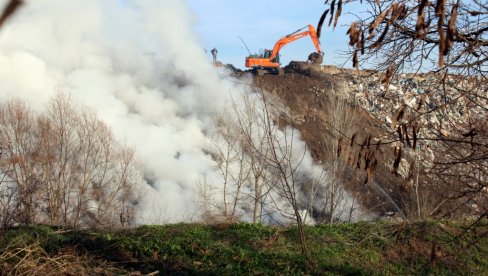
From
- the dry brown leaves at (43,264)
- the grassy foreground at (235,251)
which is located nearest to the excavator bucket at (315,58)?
the grassy foreground at (235,251)

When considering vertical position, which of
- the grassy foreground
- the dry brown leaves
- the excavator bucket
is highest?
the excavator bucket

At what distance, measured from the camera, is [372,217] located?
61.3 feet

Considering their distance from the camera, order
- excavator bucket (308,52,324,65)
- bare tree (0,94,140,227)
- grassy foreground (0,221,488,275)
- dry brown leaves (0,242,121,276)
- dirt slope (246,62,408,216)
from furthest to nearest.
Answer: excavator bucket (308,52,324,65)
dirt slope (246,62,408,216)
bare tree (0,94,140,227)
grassy foreground (0,221,488,275)
dry brown leaves (0,242,121,276)

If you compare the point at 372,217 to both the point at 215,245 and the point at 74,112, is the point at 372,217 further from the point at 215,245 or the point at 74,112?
the point at 215,245

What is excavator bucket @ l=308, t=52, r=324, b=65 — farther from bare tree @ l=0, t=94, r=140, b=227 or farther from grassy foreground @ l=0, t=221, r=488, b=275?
grassy foreground @ l=0, t=221, r=488, b=275

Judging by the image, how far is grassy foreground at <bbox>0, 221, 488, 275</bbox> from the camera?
17.5 feet

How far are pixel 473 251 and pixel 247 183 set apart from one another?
11.8 m

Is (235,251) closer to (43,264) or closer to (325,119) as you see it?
(43,264)

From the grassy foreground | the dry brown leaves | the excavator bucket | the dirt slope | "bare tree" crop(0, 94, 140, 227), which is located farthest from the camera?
the excavator bucket

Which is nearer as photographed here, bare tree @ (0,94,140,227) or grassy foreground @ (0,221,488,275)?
grassy foreground @ (0,221,488,275)

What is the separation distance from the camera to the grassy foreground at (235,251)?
532 cm

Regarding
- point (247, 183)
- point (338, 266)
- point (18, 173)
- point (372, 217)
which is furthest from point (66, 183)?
point (338, 266)

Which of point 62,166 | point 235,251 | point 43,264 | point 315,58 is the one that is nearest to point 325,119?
point 62,166

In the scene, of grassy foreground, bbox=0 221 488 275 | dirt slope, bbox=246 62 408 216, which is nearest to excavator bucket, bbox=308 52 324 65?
dirt slope, bbox=246 62 408 216
